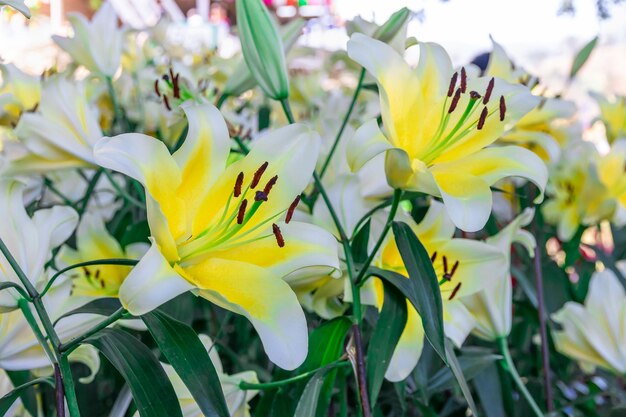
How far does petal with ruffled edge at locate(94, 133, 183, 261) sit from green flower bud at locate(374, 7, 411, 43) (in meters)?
0.20

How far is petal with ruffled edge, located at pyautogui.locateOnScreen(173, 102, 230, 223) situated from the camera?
34cm

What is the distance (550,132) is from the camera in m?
0.78

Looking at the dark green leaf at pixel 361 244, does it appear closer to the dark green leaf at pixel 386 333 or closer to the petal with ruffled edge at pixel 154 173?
the dark green leaf at pixel 386 333

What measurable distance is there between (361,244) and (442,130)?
10cm

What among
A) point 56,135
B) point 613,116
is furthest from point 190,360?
point 613,116

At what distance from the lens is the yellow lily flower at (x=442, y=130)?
0.37 m

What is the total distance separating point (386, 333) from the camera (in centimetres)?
42

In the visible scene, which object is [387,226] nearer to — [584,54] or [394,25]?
[394,25]

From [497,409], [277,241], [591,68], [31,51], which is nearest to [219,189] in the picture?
[277,241]

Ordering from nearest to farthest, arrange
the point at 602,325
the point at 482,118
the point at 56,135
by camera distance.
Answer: the point at 482,118 < the point at 56,135 < the point at 602,325

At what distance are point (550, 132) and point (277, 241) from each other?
0.53 m

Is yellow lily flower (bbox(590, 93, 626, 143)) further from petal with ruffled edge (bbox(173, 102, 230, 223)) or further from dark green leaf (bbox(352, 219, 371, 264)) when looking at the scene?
petal with ruffled edge (bbox(173, 102, 230, 223))

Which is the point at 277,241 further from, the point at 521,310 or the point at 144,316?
the point at 521,310

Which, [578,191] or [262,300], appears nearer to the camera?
[262,300]
